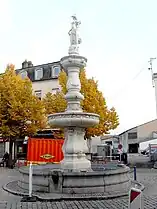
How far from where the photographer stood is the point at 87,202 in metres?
10.4

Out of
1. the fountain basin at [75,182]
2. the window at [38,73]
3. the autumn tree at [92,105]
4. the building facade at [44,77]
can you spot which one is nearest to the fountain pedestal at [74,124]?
the fountain basin at [75,182]

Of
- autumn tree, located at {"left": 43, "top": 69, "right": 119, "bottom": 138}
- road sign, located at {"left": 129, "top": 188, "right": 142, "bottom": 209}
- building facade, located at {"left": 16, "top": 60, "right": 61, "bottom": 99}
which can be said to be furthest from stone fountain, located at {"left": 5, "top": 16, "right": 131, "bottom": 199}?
building facade, located at {"left": 16, "top": 60, "right": 61, "bottom": 99}

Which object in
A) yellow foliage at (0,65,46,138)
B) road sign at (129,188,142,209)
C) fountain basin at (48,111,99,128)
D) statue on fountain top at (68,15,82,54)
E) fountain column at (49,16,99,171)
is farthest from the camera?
yellow foliage at (0,65,46,138)

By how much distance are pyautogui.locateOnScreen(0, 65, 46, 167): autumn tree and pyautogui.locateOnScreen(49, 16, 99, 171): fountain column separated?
46.7 ft

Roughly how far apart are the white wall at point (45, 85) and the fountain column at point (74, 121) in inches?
1050

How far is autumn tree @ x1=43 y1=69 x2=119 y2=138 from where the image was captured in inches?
1209

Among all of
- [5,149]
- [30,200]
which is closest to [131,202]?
[30,200]

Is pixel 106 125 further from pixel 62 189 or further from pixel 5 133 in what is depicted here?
pixel 62 189

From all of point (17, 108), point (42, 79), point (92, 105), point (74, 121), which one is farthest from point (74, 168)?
point (42, 79)

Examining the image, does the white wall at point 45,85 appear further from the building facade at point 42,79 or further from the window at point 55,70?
the window at point 55,70

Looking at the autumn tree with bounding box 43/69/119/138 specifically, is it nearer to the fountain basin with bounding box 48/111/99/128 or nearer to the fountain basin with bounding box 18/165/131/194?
the fountain basin with bounding box 48/111/99/128

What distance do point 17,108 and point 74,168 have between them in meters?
15.8

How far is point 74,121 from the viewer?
13.3 m

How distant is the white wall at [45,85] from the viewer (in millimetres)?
42062
